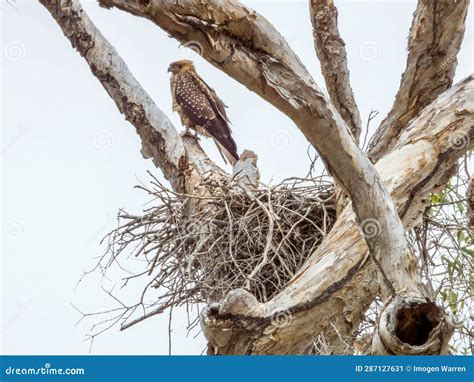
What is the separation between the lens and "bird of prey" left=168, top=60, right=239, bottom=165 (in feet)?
20.1

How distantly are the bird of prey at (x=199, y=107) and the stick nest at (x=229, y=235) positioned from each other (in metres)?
1.37

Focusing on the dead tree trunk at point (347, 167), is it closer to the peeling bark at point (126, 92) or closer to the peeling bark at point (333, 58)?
the peeling bark at point (333, 58)

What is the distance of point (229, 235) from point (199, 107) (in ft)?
7.46

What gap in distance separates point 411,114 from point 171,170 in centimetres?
150

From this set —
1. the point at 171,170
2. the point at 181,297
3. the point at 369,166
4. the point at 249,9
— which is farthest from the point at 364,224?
the point at 171,170

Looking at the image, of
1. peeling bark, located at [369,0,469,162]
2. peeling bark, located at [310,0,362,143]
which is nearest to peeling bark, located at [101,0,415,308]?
peeling bark, located at [369,0,469,162]

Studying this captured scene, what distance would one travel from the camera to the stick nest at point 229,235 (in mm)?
4285

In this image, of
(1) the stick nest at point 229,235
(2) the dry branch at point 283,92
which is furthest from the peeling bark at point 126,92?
(2) the dry branch at point 283,92

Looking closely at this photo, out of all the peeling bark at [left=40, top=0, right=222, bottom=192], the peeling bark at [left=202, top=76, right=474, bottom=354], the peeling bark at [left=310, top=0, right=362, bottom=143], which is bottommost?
the peeling bark at [left=202, top=76, right=474, bottom=354]

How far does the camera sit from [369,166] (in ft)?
10.4

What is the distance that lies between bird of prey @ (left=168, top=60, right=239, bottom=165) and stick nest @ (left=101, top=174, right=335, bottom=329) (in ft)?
4.48

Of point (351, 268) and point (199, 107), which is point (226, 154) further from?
point (351, 268)

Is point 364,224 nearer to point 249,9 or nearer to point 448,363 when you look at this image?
point 448,363

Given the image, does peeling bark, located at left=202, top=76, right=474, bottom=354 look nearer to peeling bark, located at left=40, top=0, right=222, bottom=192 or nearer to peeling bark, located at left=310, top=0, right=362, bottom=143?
peeling bark, located at left=310, top=0, right=362, bottom=143
